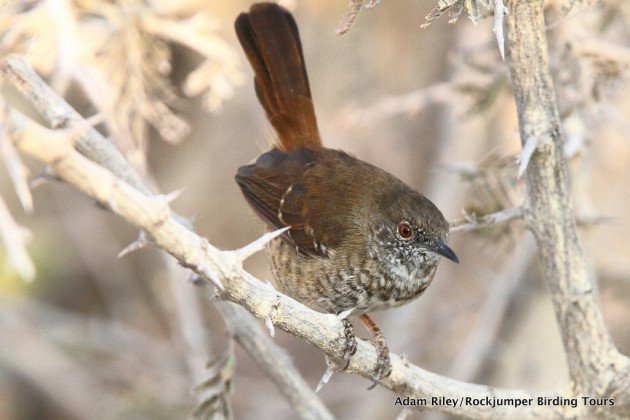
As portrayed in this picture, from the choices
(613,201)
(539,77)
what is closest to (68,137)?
(539,77)

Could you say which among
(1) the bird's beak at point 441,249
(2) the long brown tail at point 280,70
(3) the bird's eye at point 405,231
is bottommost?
(1) the bird's beak at point 441,249

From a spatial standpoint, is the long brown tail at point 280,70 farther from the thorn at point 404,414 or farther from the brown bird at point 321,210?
the thorn at point 404,414

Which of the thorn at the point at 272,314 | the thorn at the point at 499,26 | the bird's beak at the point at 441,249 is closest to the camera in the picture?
the thorn at the point at 499,26

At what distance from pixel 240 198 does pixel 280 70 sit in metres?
3.55

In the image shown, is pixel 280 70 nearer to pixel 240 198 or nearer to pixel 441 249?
pixel 441 249

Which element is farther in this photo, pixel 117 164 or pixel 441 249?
pixel 441 249

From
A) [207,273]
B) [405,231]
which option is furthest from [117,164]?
[405,231]

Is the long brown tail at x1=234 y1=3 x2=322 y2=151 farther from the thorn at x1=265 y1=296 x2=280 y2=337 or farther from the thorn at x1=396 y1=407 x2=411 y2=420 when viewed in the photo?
the thorn at x1=265 y1=296 x2=280 y2=337

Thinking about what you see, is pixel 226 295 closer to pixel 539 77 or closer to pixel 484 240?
pixel 539 77

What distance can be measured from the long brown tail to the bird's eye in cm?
79

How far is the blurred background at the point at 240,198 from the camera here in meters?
4.36

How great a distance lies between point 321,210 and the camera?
4.10 metres

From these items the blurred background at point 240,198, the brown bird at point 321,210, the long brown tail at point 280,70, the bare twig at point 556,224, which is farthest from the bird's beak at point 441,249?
the long brown tail at point 280,70

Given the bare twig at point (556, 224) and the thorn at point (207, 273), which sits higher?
the bare twig at point (556, 224)
